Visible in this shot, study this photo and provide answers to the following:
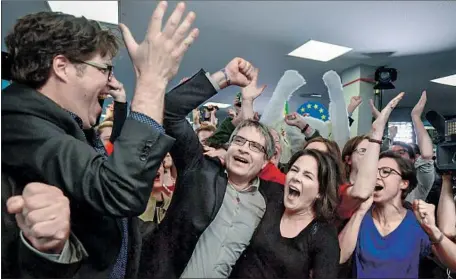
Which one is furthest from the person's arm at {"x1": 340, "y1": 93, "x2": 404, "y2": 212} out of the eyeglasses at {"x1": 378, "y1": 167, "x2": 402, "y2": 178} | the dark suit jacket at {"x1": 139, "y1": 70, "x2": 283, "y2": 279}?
the dark suit jacket at {"x1": 139, "y1": 70, "x2": 283, "y2": 279}

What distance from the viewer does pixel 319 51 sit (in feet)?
2.63

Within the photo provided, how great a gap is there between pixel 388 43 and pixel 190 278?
68cm

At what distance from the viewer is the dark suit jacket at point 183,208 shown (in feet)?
2.21

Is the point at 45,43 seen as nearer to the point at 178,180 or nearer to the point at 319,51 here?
the point at 178,180

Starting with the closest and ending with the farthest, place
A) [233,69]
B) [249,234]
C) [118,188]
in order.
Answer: [118,188], [233,69], [249,234]

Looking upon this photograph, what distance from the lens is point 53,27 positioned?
489 millimetres

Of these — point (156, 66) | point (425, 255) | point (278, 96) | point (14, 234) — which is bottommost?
point (425, 255)

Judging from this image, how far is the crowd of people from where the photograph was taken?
0.43m

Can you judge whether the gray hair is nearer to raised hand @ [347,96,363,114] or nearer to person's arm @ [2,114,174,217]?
raised hand @ [347,96,363,114]

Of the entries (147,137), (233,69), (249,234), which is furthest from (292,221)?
(147,137)

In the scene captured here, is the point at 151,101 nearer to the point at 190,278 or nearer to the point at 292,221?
the point at 190,278

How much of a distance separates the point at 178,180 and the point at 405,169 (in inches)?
23.8

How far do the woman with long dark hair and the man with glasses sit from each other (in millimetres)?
305

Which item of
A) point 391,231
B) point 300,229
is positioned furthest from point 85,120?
point 391,231
